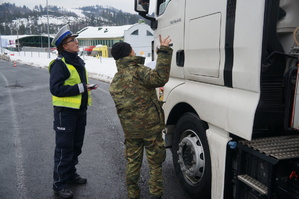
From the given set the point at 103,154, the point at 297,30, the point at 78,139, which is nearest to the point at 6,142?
the point at 103,154

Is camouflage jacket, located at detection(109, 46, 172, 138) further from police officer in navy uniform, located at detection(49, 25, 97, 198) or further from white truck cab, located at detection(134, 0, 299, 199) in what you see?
police officer in navy uniform, located at detection(49, 25, 97, 198)

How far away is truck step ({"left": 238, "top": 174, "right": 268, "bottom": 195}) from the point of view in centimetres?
206

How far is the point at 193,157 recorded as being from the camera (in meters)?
2.99

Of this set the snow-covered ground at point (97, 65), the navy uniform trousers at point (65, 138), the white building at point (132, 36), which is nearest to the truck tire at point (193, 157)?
the navy uniform trousers at point (65, 138)

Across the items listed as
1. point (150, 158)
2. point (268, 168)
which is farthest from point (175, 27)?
point (268, 168)

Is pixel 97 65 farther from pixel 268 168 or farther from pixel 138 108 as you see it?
pixel 268 168

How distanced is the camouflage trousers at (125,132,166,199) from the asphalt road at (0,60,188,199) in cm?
37

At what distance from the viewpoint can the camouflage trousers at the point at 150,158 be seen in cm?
301

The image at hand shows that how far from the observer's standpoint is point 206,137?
2.74 m

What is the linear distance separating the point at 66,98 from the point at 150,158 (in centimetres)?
122

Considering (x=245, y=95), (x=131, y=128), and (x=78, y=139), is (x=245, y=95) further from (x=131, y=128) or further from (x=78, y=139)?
(x=78, y=139)

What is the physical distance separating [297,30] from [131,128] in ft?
5.87

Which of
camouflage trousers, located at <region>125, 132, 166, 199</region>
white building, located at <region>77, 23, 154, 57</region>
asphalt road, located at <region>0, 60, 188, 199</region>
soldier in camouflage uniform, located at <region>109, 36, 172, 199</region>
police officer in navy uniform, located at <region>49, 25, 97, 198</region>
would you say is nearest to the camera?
soldier in camouflage uniform, located at <region>109, 36, 172, 199</region>

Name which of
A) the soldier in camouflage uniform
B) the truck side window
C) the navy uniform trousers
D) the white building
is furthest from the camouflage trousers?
the white building
